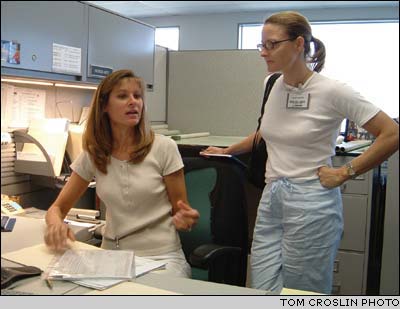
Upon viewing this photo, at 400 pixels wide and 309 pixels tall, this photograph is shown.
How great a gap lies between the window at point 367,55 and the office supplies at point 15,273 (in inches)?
38.9

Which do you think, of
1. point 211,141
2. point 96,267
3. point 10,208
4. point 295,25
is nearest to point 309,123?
point 295,25

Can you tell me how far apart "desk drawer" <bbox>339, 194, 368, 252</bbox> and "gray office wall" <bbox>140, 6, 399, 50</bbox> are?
696mm

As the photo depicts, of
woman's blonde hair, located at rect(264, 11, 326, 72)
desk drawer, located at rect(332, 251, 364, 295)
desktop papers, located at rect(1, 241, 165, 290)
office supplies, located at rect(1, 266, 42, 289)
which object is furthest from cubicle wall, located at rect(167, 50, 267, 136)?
office supplies, located at rect(1, 266, 42, 289)

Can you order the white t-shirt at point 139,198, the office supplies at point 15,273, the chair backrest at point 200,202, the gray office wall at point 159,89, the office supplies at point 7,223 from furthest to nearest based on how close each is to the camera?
the gray office wall at point 159,89 → the chair backrest at point 200,202 → the white t-shirt at point 139,198 → the office supplies at point 7,223 → the office supplies at point 15,273

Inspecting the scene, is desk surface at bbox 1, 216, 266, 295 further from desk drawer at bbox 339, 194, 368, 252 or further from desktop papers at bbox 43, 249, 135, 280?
desk drawer at bbox 339, 194, 368, 252

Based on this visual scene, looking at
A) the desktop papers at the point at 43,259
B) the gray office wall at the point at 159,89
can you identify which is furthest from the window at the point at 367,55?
the desktop papers at the point at 43,259

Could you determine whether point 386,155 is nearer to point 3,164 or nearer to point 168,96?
point 3,164

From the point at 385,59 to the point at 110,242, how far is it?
2.06 meters

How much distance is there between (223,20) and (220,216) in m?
0.83

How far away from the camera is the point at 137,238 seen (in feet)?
3.51

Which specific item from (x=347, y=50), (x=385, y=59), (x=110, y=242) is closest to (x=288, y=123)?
(x=110, y=242)

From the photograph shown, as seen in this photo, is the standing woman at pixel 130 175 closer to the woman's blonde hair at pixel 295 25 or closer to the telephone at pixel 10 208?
the telephone at pixel 10 208

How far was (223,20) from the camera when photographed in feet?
5.36

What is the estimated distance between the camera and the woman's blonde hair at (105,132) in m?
1.04
